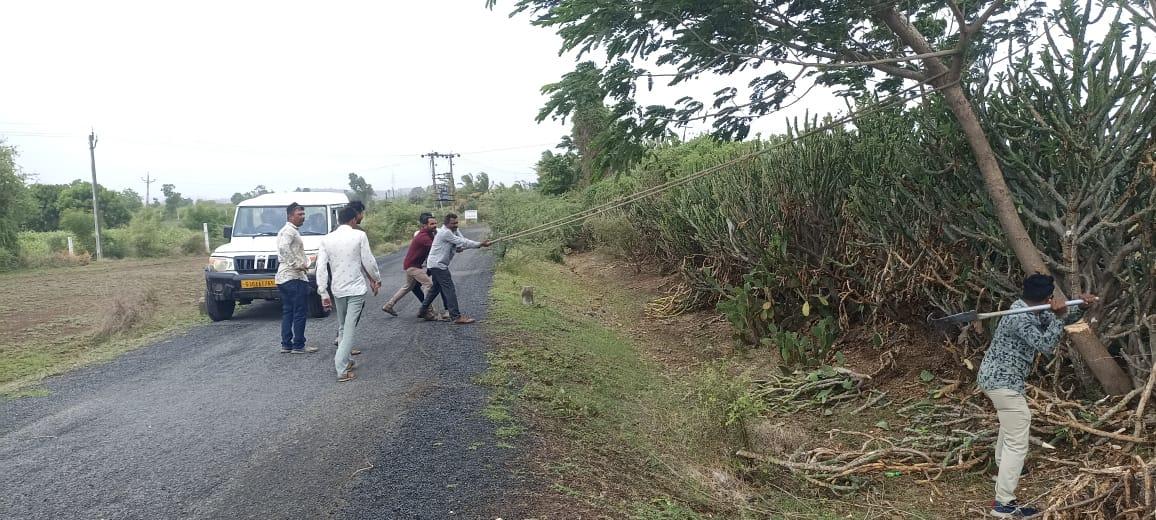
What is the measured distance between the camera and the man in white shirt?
7113 millimetres

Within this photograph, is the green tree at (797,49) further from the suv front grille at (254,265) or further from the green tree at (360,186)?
the green tree at (360,186)

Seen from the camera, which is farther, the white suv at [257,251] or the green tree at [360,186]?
the green tree at [360,186]

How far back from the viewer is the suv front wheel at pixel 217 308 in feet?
38.2

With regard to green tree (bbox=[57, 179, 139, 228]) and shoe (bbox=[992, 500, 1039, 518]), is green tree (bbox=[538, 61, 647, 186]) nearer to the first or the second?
shoe (bbox=[992, 500, 1039, 518])

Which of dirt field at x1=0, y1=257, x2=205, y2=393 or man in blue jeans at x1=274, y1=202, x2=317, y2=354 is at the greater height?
man in blue jeans at x1=274, y1=202, x2=317, y2=354

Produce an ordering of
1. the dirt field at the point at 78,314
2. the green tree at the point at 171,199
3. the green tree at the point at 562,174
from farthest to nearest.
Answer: the green tree at the point at 171,199 < the green tree at the point at 562,174 < the dirt field at the point at 78,314

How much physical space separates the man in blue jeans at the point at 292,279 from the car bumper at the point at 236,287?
2532 mm

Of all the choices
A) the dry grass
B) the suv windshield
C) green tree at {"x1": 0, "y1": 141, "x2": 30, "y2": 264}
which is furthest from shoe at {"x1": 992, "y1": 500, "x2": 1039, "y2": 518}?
green tree at {"x1": 0, "y1": 141, "x2": 30, "y2": 264}

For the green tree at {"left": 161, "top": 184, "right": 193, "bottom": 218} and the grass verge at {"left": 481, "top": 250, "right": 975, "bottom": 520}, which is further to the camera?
the green tree at {"left": 161, "top": 184, "right": 193, "bottom": 218}

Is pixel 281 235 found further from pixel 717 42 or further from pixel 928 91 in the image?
pixel 928 91

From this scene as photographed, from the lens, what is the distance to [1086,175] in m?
5.50

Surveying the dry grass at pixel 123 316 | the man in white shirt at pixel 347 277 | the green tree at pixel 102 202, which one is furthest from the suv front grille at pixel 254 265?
the green tree at pixel 102 202

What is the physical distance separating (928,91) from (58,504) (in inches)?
271

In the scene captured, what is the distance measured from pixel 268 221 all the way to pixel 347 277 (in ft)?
19.4
